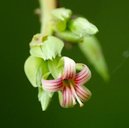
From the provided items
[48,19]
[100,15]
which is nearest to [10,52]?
[100,15]

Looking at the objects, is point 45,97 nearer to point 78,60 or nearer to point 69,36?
point 69,36

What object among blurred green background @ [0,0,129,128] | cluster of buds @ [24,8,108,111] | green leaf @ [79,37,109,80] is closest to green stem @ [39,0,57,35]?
cluster of buds @ [24,8,108,111]

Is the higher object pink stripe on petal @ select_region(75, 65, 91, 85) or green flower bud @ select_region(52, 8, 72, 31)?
green flower bud @ select_region(52, 8, 72, 31)

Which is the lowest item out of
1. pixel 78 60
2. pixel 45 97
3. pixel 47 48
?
pixel 78 60

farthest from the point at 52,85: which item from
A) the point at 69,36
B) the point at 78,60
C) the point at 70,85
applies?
the point at 78,60

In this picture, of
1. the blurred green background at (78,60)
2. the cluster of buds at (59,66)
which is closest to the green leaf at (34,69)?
the cluster of buds at (59,66)

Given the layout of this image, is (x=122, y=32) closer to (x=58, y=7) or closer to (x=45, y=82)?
(x=58, y=7)

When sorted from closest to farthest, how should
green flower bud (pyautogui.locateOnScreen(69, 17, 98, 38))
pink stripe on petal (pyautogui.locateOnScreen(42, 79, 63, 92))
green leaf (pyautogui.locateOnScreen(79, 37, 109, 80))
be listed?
pink stripe on petal (pyautogui.locateOnScreen(42, 79, 63, 92)) < green flower bud (pyautogui.locateOnScreen(69, 17, 98, 38)) < green leaf (pyautogui.locateOnScreen(79, 37, 109, 80))

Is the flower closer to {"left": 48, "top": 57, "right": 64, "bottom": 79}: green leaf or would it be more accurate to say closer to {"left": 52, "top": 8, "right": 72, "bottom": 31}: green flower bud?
{"left": 48, "top": 57, "right": 64, "bottom": 79}: green leaf
